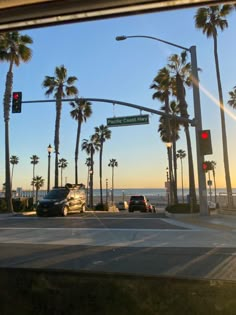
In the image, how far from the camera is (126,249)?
41.2 feet

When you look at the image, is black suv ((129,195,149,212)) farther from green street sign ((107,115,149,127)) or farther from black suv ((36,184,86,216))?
green street sign ((107,115,149,127))

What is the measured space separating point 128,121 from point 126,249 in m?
14.0

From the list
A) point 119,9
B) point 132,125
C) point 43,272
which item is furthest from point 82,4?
point 132,125

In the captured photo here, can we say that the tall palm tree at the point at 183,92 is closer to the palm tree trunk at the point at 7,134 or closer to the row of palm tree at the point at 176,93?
the row of palm tree at the point at 176,93

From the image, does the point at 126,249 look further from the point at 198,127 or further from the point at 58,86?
the point at 58,86

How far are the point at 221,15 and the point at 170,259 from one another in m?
26.6

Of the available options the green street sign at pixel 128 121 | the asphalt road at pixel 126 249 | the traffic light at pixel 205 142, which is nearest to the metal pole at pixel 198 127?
the traffic light at pixel 205 142

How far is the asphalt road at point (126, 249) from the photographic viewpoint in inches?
378

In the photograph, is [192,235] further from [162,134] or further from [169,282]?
[162,134]

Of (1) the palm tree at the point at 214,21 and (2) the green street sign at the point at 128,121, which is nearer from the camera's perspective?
(2) the green street sign at the point at 128,121

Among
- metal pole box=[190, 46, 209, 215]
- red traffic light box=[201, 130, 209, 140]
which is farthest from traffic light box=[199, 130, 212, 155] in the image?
metal pole box=[190, 46, 209, 215]

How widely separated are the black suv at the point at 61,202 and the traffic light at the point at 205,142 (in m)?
10.1

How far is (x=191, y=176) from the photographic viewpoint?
31078mm

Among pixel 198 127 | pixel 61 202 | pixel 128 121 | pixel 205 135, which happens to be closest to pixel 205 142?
pixel 205 135
